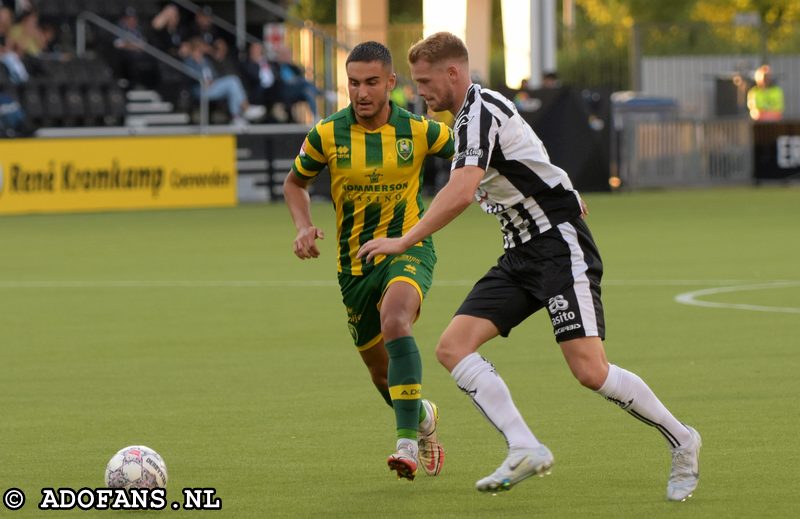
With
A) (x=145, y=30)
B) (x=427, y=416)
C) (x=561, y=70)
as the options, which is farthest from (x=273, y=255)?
(x=561, y=70)

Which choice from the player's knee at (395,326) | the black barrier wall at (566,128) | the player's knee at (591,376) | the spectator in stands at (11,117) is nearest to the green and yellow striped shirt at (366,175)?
the player's knee at (395,326)

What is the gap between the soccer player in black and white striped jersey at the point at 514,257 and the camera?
6379 mm

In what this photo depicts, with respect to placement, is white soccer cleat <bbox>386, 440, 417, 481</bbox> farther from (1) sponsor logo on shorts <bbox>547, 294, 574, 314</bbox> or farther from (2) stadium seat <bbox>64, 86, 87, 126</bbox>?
(2) stadium seat <bbox>64, 86, 87, 126</bbox>

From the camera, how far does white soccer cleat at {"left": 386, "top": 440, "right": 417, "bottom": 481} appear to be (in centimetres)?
680

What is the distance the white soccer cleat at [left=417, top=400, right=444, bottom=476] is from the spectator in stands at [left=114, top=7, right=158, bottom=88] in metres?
26.2

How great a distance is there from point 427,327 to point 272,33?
26175mm

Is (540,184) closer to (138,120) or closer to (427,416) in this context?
(427,416)

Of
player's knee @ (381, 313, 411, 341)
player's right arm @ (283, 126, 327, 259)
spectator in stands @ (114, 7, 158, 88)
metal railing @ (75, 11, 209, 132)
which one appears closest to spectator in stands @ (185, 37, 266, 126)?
metal railing @ (75, 11, 209, 132)

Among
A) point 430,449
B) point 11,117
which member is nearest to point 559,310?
point 430,449

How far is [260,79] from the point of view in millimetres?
33562

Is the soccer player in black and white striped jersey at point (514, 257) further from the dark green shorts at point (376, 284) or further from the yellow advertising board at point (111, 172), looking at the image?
the yellow advertising board at point (111, 172)

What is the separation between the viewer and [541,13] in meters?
34.5

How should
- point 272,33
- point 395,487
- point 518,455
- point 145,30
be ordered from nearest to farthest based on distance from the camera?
point 518,455 → point 395,487 → point 145,30 → point 272,33

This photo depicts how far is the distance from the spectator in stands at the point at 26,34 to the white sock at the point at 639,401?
83.0ft
